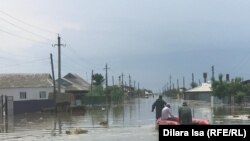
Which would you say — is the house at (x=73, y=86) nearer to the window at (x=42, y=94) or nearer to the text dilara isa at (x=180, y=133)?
the window at (x=42, y=94)

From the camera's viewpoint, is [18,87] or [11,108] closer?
[11,108]

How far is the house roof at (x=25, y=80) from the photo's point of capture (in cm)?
7156

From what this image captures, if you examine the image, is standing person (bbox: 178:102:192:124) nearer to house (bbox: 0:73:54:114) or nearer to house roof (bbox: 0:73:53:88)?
house (bbox: 0:73:54:114)

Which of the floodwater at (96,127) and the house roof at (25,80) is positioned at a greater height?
the house roof at (25,80)

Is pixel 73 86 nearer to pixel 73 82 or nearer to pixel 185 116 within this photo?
pixel 73 82

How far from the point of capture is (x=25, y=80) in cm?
7362

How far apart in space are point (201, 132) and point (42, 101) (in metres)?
58.0

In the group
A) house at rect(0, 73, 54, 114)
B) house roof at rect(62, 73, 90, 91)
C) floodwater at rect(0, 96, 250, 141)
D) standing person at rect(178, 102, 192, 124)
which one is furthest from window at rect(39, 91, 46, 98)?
standing person at rect(178, 102, 192, 124)

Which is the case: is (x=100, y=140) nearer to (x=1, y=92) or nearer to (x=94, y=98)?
(x=1, y=92)

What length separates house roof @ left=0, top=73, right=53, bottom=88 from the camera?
7156 centimetres

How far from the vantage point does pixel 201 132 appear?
664 cm

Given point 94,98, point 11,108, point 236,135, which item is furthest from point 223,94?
point 236,135

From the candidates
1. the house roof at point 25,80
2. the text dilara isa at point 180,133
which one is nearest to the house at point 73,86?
the house roof at point 25,80

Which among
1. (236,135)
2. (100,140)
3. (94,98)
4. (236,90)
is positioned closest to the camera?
(236,135)
